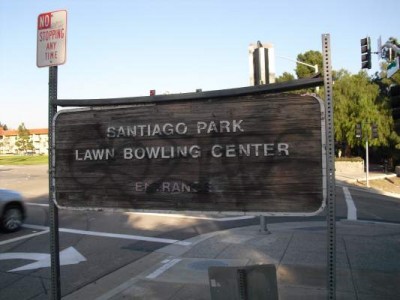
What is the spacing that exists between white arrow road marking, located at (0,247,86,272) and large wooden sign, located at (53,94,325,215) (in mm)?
4163

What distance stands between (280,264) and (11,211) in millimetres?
6969

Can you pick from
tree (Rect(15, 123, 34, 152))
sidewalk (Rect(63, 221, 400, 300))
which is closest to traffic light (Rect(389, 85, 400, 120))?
sidewalk (Rect(63, 221, 400, 300))

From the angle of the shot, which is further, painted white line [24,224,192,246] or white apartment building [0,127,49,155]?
white apartment building [0,127,49,155]

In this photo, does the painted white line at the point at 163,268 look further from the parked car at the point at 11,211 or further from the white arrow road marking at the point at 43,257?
the parked car at the point at 11,211

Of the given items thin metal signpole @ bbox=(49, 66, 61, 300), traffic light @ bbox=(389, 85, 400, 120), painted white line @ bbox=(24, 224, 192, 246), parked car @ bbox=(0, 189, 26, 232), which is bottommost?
painted white line @ bbox=(24, 224, 192, 246)

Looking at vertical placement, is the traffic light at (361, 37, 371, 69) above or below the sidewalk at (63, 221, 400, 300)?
above

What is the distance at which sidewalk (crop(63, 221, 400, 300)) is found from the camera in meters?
5.84

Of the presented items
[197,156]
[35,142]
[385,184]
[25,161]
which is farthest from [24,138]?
[197,156]

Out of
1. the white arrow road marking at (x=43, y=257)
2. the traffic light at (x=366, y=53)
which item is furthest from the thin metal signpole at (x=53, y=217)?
the traffic light at (x=366, y=53)

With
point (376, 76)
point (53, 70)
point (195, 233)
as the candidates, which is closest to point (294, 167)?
point (53, 70)

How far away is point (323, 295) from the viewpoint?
554 centimetres

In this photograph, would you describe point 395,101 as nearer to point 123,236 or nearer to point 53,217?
point 53,217

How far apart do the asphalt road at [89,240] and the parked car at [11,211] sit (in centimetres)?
24

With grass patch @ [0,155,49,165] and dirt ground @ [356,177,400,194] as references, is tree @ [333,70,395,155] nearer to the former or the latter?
dirt ground @ [356,177,400,194]
